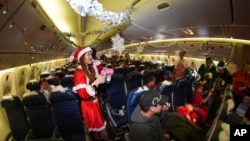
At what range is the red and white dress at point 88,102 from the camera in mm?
4531

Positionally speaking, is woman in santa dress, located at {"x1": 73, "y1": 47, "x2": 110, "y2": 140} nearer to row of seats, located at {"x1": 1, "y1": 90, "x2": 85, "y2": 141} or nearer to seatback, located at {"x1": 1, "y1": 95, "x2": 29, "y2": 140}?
row of seats, located at {"x1": 1, "y1": 90, "x2": 85, "y2": 141}

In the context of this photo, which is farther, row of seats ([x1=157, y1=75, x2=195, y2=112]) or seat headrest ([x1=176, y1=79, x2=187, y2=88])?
seat headrest ([x1=176, y1=79, x2=187, y2=88])

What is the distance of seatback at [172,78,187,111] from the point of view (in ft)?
18.4

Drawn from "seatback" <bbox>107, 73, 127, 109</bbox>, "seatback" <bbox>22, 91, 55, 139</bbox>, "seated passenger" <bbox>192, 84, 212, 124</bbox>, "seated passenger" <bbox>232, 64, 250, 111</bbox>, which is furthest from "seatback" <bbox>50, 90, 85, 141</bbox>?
"seated passenger" <bbox>232, 64, 250, 111</bbox>

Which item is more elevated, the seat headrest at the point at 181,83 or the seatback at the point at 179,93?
the seat headrest at the point at 181,83

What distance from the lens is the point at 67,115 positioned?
491 cm

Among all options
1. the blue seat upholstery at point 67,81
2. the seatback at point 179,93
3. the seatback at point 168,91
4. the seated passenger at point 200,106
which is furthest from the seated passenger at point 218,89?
the blue seat upholstery at point 67,81

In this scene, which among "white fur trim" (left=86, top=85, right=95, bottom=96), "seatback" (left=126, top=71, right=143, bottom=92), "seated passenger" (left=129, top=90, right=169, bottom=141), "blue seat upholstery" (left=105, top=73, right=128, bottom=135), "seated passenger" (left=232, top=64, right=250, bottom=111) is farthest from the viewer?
"seatback" (left=126, top=71, right=143, bottom=92)

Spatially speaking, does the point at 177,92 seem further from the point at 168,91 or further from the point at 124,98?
the point at 124,98

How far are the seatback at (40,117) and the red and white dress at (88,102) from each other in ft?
2.30

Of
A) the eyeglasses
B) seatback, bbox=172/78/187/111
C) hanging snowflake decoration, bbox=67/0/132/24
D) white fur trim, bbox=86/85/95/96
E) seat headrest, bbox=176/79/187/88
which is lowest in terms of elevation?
seatback, bbox=172/78/187/111

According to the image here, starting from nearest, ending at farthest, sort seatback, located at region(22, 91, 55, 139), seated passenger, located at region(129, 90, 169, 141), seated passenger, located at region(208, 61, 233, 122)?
seated passenger, located at region(129, 90, 169, 141) → seatback, located at region(22, 91, 55, 139) → seated passenger, located at region(208, 61, 233, 122)

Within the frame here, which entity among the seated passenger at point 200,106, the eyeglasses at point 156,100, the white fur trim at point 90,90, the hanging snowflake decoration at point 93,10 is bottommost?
the seated passenger at point 200,106

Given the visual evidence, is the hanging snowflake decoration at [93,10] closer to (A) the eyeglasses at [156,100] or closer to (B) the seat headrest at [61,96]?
(B) the seat headrest at [61,96]
